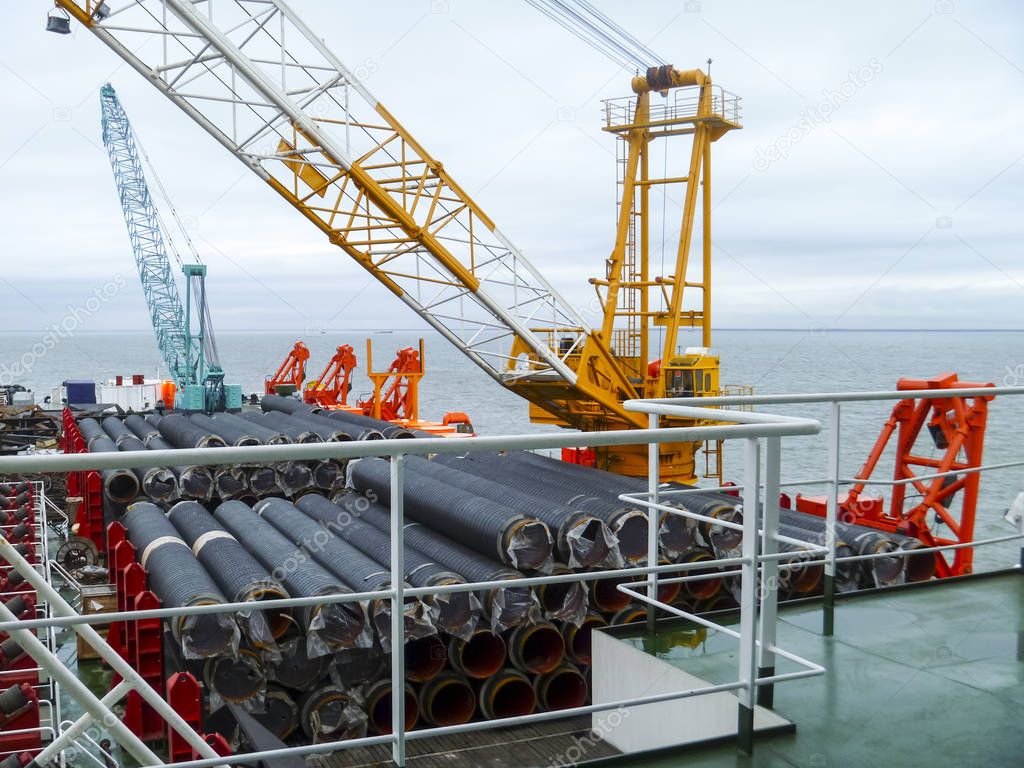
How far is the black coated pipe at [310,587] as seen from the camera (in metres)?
8.84

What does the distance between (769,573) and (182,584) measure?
7030mm

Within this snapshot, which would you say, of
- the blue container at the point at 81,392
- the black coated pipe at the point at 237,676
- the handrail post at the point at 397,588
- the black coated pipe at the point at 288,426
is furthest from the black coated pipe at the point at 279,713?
the blue container at the point at 81,392

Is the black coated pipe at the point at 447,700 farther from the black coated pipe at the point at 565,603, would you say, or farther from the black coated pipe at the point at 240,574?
the black coated pipe at the point at 240,574

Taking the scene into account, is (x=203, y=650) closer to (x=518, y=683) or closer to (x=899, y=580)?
(x=518, y=683)

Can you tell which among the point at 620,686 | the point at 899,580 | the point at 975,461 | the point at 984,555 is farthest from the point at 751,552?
the point at 984,555

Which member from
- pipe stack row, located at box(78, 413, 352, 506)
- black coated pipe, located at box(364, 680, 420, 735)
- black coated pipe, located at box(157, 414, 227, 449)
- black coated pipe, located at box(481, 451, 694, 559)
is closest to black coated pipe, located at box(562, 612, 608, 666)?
black coated pipe, located at box(481, 451, 694, 559)

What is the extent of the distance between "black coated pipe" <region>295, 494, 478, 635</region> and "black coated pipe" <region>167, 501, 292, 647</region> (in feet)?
4.19

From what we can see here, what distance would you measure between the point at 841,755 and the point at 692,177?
24.8 meters

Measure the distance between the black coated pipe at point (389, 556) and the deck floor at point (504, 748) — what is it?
3.53 feet

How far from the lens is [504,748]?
8.55 meters

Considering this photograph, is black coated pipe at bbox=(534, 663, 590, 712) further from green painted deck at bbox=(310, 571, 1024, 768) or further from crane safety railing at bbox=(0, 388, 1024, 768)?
crane safety railing at bbox=(0, 388, 1024, 768)

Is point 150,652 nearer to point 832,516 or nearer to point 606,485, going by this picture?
point 832,516

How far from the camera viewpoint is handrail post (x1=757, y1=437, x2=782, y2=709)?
4.05 m

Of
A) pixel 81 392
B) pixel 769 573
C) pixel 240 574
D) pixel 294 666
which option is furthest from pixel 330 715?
pixel 81 392
